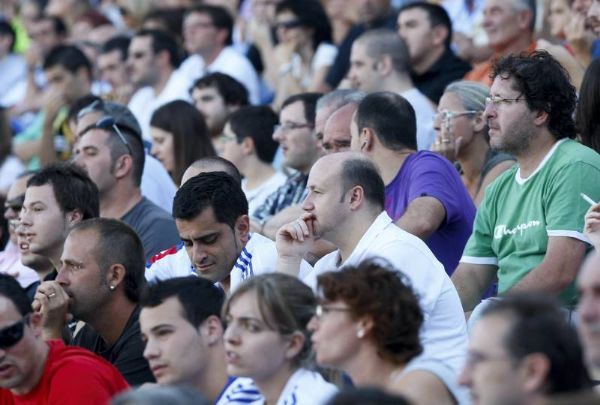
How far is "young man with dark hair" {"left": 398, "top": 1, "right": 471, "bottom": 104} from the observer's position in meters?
9.70

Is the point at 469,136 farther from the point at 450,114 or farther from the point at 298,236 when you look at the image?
the point at 298,236

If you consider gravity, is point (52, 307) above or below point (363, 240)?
below

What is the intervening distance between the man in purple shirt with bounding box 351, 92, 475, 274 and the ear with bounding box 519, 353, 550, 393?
299 cm

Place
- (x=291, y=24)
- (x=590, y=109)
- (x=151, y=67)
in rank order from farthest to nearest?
(x=151, y=67), (x=291, y=24), (x=590, y=109)

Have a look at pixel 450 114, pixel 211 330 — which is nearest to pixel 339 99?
pixel 450 114

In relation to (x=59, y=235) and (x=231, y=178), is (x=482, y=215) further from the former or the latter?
(x=59, y=235)

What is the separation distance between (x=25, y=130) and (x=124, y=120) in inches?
168

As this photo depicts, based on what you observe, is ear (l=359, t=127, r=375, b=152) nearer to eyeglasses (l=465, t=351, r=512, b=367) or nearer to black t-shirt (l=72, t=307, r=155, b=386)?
black t-shirt (l=72, t=307, r=155, b=386)

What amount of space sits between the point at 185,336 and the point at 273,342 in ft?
1.53

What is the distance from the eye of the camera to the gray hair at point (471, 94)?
7559 millimetres

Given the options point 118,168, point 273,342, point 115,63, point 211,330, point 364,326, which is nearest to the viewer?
point 364,326

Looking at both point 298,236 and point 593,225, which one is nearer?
point 593,225

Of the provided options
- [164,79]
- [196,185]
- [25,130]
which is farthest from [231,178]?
[25,130]

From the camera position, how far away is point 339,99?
306 inches
